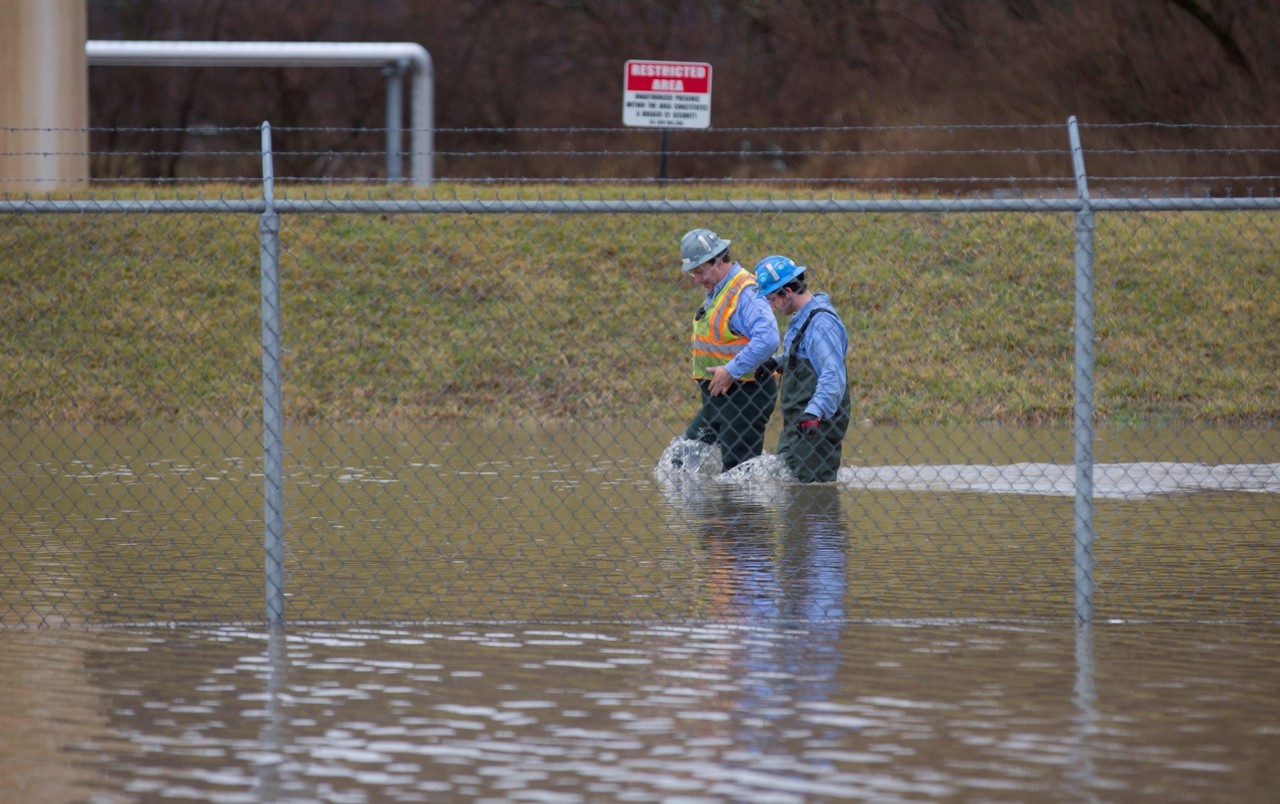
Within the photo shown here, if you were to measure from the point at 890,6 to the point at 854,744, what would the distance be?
28.9m

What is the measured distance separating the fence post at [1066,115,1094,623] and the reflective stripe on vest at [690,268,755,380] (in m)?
4.05

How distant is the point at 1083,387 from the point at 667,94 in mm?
14533

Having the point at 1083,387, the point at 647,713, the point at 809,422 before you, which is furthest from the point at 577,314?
the point at 647,713

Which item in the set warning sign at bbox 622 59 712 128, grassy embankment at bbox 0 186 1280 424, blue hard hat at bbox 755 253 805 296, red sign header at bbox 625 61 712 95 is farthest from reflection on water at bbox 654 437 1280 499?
red sign header at bbox 625 61 712 95

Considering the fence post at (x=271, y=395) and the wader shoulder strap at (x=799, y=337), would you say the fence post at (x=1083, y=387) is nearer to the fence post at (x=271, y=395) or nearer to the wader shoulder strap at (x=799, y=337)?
the fence post at (x=271, y=395)

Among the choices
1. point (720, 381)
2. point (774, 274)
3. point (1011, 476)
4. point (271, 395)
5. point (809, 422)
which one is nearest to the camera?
point (271, 395)

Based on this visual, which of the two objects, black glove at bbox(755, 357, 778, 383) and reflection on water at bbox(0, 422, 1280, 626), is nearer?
reflection on water at bbox(0, 422, 1280, 626)

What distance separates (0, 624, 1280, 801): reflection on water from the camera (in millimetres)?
4840

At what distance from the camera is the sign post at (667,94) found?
20500 millimetres

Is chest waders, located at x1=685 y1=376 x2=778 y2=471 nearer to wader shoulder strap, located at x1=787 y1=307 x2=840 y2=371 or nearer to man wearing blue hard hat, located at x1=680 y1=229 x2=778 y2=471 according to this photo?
man wearing blue hard hat, located at x1=680 y1=229 x2=778 y2=471

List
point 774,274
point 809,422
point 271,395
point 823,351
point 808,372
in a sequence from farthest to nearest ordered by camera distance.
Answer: point 808,372 → point 774,274 → point 823,351 → point 809,422 → point 271,395

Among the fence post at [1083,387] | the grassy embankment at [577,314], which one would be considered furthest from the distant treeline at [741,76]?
the fence post at [1083,387]

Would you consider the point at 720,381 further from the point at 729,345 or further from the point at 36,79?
the point at 36,79

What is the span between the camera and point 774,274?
34.6ft
